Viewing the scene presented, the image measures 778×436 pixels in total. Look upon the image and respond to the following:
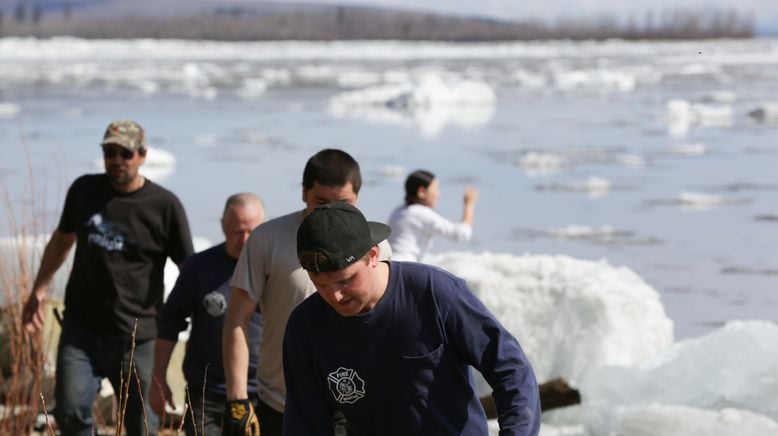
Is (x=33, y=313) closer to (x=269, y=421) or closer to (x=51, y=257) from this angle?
(x=51, y=257)

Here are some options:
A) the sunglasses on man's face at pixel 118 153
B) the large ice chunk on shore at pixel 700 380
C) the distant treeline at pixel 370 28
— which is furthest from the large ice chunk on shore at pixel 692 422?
the distant treeline at pixel 370 28

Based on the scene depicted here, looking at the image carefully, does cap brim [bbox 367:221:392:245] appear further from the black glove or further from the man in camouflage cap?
the man in camouflage cap

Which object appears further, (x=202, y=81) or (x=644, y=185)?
(x=202, y=81)

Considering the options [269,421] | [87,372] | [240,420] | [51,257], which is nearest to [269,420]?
[269,421]

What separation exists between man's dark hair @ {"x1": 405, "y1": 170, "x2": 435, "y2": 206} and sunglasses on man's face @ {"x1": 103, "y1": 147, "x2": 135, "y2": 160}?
7.50 ft

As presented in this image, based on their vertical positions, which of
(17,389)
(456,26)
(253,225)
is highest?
(253,225)

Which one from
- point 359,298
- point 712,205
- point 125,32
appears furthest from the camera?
point 125,32

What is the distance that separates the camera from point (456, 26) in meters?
174

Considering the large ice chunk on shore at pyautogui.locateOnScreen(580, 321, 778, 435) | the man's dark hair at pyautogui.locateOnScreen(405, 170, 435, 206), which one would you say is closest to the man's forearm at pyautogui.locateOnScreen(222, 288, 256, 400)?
the large ice chunk on shore at pyautogui.locateOnScreen(580, 321, 778, 435)

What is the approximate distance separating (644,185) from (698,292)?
6.67m

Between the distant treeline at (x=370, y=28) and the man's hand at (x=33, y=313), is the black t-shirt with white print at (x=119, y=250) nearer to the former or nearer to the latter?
the man's hand at (x=33, y=313)

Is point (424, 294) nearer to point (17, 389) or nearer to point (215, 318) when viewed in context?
point (215, 318)

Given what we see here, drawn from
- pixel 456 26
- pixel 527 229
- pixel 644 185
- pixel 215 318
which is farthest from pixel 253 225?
pixel 456 26

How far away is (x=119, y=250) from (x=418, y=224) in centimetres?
223
